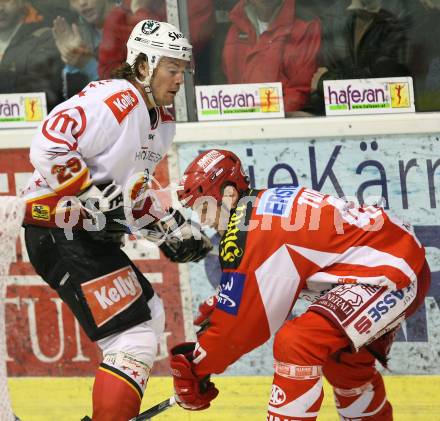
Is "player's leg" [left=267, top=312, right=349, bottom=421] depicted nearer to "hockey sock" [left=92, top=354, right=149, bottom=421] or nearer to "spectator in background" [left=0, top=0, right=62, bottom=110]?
"hockey sock" [left=92, top=354, right=149, bottom=421]

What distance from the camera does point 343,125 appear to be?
4434 millimetres

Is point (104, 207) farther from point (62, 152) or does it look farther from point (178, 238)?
point (178, 238)

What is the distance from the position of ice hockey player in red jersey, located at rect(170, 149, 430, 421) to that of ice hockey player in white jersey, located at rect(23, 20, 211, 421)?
0.24 metres

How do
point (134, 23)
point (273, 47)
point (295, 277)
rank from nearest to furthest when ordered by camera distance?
point (295, 277)
point (273, 47)
point (134, 23)

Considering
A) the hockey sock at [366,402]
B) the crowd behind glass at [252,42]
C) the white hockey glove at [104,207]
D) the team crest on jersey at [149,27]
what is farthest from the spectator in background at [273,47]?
the hockey sock at [366,402]

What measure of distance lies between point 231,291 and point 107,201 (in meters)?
0.60

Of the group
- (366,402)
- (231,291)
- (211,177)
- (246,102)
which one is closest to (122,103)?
(211,177)

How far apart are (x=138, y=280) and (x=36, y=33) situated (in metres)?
1.53

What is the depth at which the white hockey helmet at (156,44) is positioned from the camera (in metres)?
3.74

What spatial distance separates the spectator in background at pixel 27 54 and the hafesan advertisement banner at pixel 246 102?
2.44 ft

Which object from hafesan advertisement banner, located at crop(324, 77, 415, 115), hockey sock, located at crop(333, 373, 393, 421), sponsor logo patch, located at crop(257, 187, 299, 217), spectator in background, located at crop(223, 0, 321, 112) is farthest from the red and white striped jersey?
spectator in background, located at crop(223, 0, 321, 112)

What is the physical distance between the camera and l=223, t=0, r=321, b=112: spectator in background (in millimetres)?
4535

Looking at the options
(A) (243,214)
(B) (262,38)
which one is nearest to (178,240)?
(A) (243,214)

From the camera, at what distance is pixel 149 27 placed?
379cm
